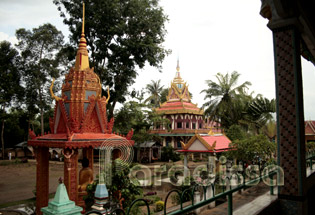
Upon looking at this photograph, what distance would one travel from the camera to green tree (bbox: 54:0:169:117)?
55.2 ft

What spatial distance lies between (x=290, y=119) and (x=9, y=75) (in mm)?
28860

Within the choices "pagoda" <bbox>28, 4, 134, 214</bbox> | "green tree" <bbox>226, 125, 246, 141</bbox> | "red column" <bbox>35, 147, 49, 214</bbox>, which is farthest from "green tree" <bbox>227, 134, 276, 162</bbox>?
"red column" <bbox>35, 147, 49, 214</bbox>

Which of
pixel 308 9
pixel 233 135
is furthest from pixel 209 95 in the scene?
pixel 308 9

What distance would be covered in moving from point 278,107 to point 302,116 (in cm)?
43

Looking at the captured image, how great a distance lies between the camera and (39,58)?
2625cm

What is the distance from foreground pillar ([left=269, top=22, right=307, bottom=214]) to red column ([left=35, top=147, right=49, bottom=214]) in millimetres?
6777

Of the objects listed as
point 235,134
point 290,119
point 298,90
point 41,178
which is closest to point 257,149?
point 290,119

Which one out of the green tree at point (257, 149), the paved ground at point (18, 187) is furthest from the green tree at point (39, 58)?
the green tree at point (257, 149)

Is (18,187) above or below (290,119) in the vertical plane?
below

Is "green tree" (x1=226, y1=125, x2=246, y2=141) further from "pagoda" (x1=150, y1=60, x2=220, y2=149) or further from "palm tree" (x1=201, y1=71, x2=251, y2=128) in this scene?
"pagoda" (x1=150, y1=60, x2=220, y2=149)

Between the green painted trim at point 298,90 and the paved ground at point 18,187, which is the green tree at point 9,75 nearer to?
the paved ground at point 18,187

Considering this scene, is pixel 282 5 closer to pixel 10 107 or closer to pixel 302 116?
pixel 302 116

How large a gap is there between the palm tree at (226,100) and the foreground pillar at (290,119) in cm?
1808

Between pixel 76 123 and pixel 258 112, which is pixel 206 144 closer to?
pixel 76 123
